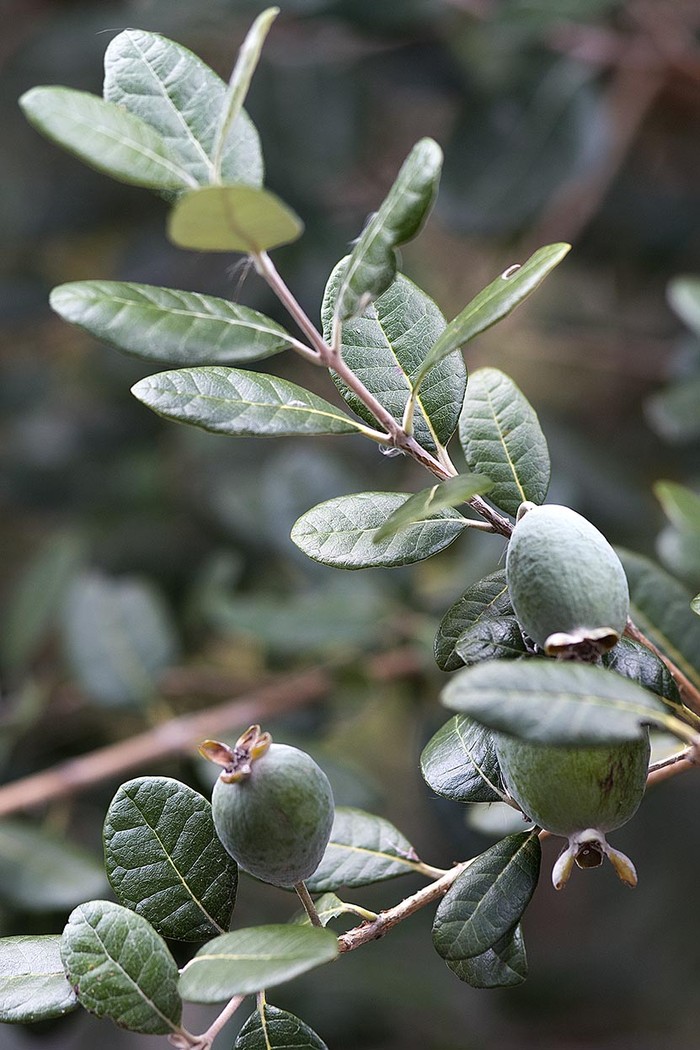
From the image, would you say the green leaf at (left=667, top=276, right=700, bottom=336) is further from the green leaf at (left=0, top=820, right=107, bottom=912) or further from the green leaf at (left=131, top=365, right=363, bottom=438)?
the green leaf at (left=0, top=820, right=107, bottom=912)

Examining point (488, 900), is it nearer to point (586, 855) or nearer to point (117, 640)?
point (586, 855)

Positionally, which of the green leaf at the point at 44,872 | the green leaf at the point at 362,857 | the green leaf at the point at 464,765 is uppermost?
the green leaf at the point at 464,765

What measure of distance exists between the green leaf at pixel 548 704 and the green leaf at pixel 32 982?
24 centimetres

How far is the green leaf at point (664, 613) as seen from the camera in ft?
2.35

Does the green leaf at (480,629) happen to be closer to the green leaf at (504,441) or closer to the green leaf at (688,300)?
the green leaf at (504,441)

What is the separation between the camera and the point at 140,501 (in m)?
1.66

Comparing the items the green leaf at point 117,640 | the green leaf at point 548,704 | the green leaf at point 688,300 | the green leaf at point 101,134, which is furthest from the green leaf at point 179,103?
the green leaf at point 117,640

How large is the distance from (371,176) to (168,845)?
1.57 m

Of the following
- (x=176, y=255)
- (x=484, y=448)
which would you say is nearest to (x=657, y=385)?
(x=176, y=255)

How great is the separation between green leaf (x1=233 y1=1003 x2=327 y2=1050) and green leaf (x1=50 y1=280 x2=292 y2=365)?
0.98 ft

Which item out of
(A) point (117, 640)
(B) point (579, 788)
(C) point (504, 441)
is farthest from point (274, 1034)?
(A) point (117, 640)

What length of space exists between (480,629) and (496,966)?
0.55 feet

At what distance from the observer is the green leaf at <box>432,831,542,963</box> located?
477 mm

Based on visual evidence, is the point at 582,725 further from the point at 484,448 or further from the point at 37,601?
the point at 37,601
